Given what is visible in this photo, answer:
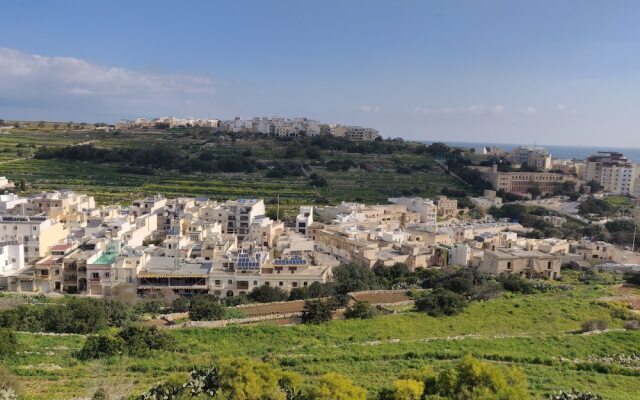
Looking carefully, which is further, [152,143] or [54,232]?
[152,143]

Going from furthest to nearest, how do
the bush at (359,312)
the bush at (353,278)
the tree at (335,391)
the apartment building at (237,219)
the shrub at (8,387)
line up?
the apartment building at (237,219)
the bush at (353,278)
the bush at (359,312)
the shrub at (8,387)
the tree at (335,391)

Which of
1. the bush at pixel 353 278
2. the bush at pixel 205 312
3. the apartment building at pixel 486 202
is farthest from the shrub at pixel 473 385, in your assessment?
the apartment building at pixel 486 202

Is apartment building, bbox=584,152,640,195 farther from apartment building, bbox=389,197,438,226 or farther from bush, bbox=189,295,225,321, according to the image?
bush, bbox=189,295,225,321

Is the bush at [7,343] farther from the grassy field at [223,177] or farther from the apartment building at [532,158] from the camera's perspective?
the apartment building at [532,158]

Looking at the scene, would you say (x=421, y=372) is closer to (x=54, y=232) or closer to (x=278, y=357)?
(x=278, y=357)

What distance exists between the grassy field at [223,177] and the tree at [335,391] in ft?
111

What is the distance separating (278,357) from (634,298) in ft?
63.1

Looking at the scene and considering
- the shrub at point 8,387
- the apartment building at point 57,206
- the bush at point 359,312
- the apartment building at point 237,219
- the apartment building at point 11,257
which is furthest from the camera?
the apartment building at point 237,219

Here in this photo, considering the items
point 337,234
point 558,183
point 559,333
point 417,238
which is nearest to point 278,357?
point 559,333

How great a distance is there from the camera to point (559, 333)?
19844 millimetres

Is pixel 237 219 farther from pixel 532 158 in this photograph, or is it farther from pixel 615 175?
pixel 532 158

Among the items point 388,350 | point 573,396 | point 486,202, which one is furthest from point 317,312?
point 486,202

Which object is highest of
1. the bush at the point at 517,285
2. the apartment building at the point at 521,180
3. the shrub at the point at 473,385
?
the apartment building at the point at 521,180

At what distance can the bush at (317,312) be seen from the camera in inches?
783
